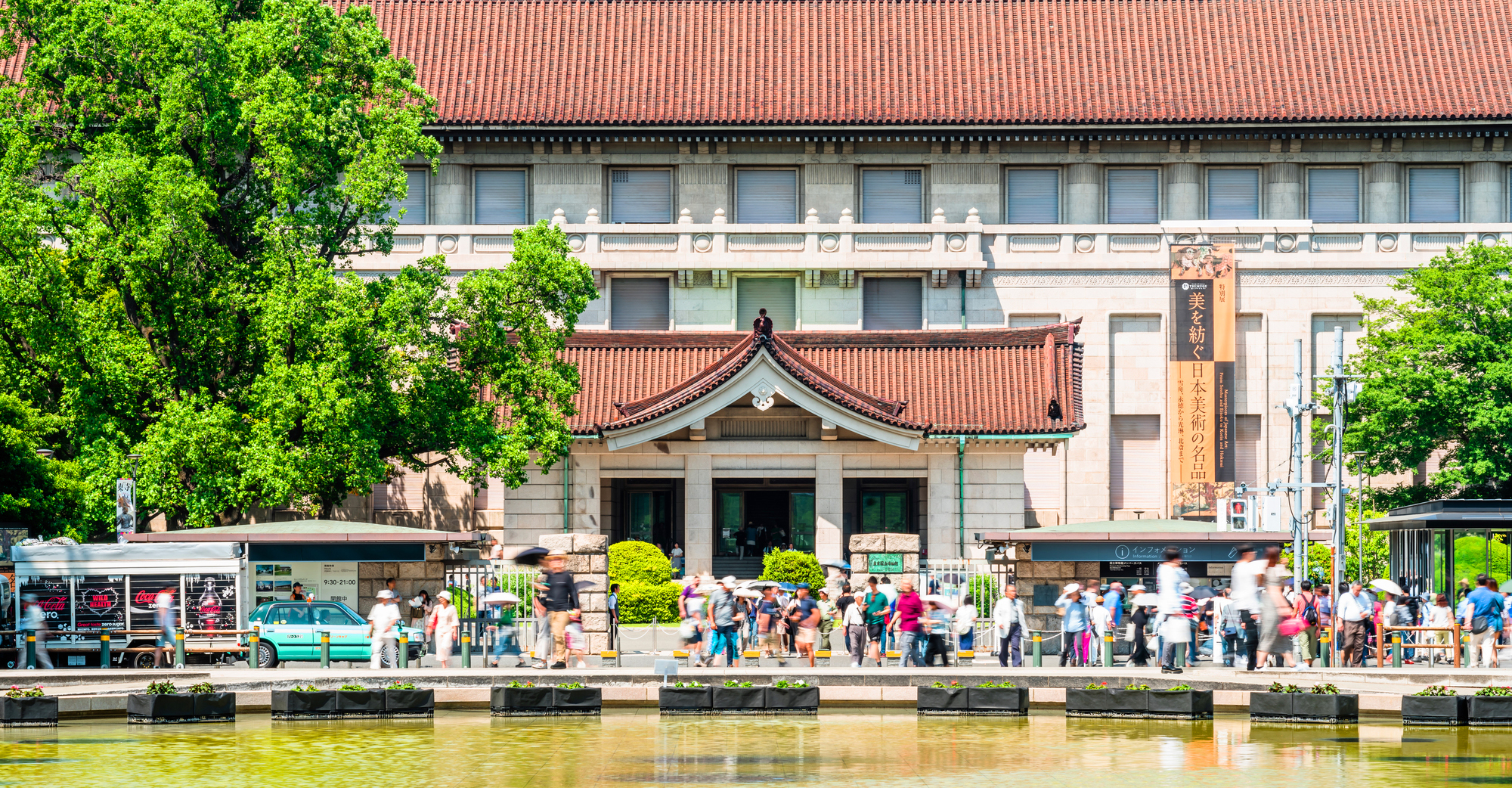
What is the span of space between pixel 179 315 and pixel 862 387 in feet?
56.6

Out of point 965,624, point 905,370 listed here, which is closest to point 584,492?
point 905,370

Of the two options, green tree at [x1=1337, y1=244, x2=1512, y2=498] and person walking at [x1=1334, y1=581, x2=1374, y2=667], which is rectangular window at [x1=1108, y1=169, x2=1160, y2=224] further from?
person walking at [x1=1334, y1=581, x2=1374, y2=667]

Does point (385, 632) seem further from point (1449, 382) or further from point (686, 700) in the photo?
point (1449, 382)

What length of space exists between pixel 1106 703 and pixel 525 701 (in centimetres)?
754

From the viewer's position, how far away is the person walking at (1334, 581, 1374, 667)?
2866 cm

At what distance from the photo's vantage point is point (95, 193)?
33062 mm

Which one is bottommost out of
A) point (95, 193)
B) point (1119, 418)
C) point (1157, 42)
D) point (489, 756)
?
point (489, 756)

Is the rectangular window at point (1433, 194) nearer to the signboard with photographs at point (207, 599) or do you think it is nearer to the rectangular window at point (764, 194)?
the rectangular window at point (764, 194)

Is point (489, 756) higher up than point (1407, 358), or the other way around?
point (1407, 358)

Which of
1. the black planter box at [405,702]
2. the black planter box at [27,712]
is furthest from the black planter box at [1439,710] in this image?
the black planter box at [27,712]

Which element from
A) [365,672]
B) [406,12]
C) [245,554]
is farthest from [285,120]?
[406,12]

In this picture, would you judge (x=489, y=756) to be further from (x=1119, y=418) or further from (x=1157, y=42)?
(x=1157, y=42)

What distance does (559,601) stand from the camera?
2744 cm

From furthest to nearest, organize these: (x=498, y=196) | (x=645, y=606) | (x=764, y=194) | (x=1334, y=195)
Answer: (x=764, y=194)
(x=498, y=196)
(x=1334, y=195)
(x=645, y=606)
